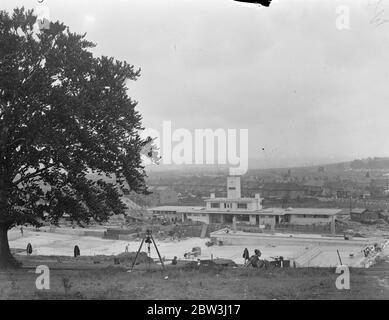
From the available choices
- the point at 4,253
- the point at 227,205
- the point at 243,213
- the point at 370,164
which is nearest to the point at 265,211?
the point at 243,213

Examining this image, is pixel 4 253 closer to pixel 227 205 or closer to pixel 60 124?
pixel 60 124

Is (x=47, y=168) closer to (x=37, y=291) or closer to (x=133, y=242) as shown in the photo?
(x=37, y=291)

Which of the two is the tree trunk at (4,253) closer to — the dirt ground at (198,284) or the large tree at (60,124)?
the large tree at (60,124)

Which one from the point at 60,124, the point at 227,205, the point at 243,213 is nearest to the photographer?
the point at 60,124

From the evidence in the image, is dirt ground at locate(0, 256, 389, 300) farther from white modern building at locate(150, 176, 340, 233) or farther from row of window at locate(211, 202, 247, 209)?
row of window at locate(211, 202, 247, 209)

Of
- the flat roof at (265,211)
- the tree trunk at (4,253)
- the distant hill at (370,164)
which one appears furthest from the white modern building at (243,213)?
the tree trunk at (4,253)
